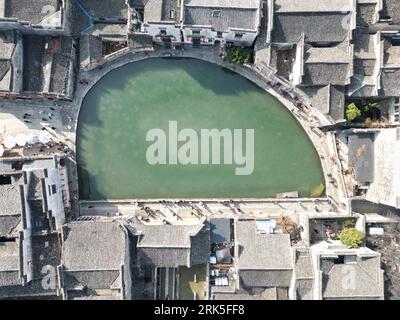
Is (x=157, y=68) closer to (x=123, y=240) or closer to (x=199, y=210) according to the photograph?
(x=199, y=210)

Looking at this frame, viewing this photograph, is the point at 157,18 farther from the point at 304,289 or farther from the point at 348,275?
the point at 348,275

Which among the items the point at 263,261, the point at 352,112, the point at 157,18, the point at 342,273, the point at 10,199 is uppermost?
the point at 157,18

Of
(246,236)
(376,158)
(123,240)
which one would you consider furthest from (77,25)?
(376,158)

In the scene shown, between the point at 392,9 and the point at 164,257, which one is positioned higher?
the point at 392,9

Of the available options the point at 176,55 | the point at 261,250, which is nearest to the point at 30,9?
the point at 176,55

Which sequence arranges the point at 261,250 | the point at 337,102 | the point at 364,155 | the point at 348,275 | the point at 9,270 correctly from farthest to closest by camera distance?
the point at 364,155 → the point at 337,102 → the point at 261,250 → the point at 348,275 → the point at 9,270

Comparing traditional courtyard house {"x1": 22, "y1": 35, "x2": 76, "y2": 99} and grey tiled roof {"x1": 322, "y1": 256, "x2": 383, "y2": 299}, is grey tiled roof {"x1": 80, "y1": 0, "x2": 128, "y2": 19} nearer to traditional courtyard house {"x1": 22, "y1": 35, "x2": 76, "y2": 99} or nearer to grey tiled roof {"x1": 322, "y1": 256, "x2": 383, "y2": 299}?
traditional courtyard house {"x1": 22, "y1": 35, "x2": 76, "y2": 99}

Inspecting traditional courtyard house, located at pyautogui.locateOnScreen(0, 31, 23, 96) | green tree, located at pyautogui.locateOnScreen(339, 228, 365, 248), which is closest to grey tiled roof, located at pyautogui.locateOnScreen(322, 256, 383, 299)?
green tree, located at pyautogui.locateOnScreen(339, 228, 365, 248)

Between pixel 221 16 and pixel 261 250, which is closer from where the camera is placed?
pixel 221 16
